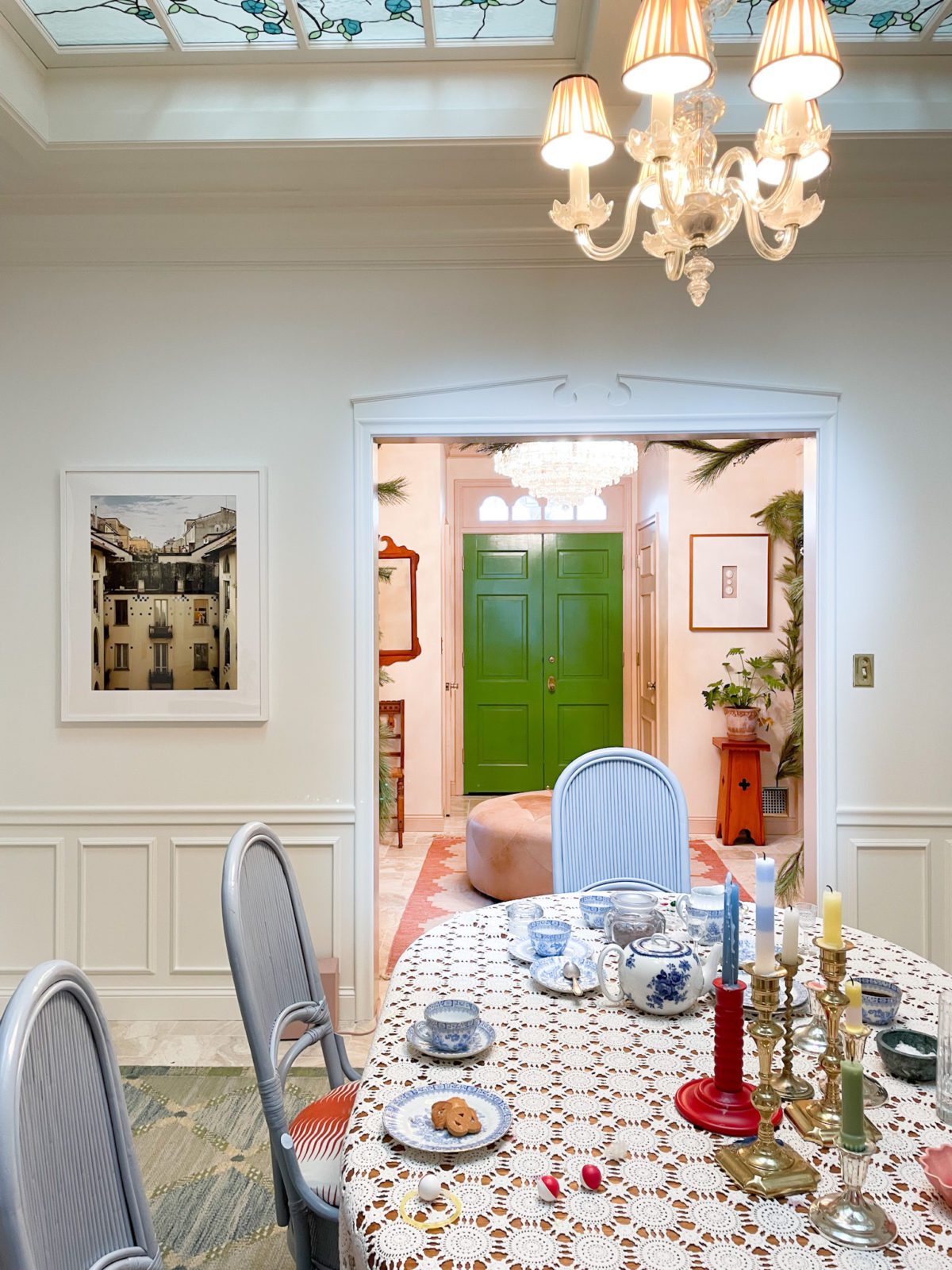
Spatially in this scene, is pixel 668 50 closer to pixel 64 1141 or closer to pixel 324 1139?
pixel 64 1141

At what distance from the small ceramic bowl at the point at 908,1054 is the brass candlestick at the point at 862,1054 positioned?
4 cm

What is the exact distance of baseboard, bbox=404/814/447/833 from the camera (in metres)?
6.12

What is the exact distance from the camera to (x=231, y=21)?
7.98 ft

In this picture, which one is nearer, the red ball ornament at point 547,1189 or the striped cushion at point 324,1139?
the red ball ornament at point 547,1189

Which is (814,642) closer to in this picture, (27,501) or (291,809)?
(291,809)

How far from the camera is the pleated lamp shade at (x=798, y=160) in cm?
158

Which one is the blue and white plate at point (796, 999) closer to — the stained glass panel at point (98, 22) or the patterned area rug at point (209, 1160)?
the patterned area rug at point (209, 1160)

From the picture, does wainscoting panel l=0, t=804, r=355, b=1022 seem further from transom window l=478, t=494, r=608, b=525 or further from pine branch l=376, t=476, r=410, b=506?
transom window l=478, t=494, r=608, b=525

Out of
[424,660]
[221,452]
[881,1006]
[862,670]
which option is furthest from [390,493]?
[881,1006]

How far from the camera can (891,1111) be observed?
1199mm

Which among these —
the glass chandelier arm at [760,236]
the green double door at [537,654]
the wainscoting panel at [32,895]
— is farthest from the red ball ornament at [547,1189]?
the green double door at [537,654]

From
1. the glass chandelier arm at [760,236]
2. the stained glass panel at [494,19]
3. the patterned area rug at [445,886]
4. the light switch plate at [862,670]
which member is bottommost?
the patterned area rug at [445,886]

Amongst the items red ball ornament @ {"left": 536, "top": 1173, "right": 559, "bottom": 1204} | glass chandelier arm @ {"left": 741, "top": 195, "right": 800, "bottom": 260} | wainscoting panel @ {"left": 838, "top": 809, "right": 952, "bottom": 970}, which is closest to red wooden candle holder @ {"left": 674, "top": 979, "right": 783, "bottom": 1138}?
red ball ornament @ {"left": 536, "top": 1173, "right": 559, "bottom": 1204}

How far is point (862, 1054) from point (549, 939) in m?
0.65
